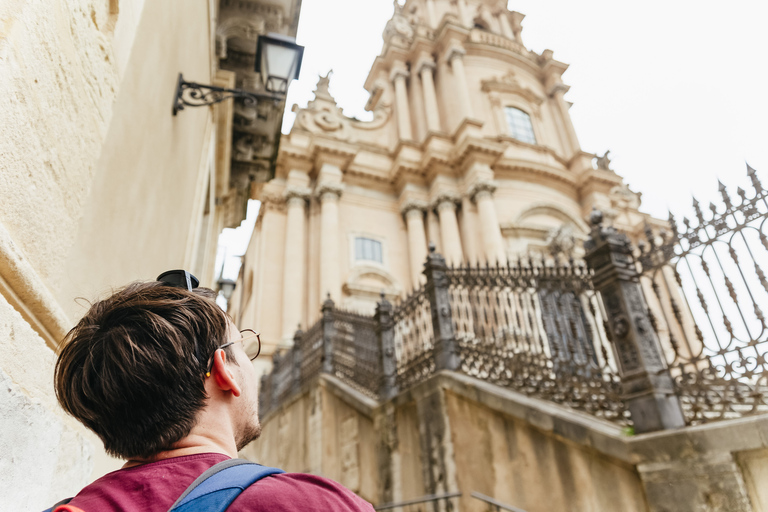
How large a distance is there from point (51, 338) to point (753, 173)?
15.4ft

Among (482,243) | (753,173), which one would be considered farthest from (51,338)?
(482,243)

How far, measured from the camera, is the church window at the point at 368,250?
18484mm

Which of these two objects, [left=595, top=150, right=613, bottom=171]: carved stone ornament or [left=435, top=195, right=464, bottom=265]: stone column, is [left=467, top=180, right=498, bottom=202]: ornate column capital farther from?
[left=595, top=150, right=613, bottom=171]: carved stone ornament

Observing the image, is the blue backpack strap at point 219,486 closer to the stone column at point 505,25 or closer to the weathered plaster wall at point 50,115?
the weathered plaster wall at point 50,115

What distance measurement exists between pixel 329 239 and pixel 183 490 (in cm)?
1676

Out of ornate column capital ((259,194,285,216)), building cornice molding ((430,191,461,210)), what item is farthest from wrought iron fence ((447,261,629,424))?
ornate column capital ((259,194,285,216))

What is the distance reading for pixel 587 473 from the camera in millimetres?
4000

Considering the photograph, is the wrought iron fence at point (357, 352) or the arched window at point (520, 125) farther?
the arched window at point (520, 125)

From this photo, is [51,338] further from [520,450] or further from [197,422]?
[520,450]

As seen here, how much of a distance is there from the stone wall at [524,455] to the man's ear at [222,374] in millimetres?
3498

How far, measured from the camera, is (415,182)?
2047 cm

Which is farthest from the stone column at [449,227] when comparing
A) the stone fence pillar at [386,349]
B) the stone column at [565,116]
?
the stone fence pillar at [386,349]

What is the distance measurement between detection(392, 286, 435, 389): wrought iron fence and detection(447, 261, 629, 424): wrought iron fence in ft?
1.52

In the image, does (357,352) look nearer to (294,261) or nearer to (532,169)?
(294,261)
